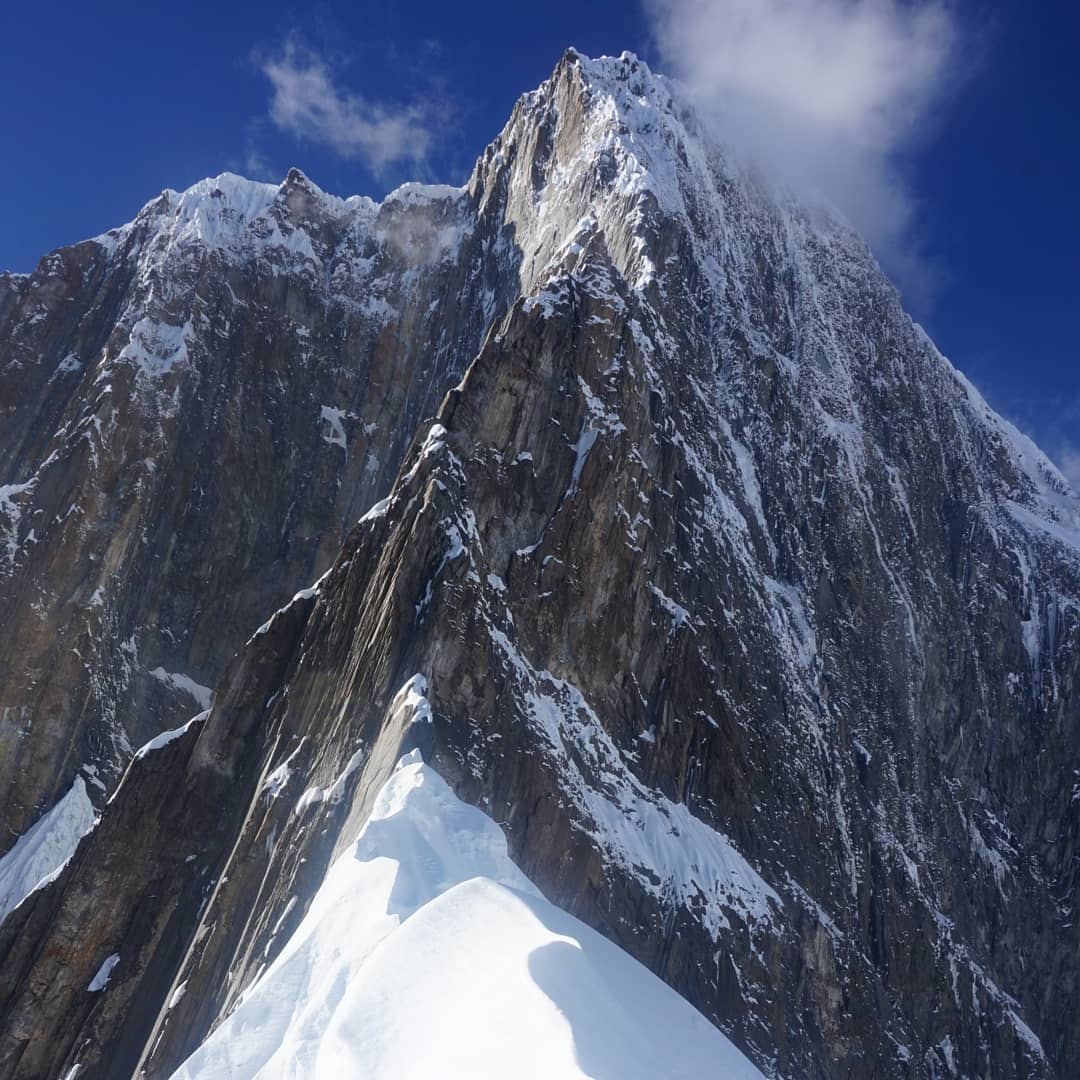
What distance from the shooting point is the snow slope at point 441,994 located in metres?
19.8

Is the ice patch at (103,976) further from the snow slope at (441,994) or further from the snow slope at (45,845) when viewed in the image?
the snow slope at (45,845)

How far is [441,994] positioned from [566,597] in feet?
85.8

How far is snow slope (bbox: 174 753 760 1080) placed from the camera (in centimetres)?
1977

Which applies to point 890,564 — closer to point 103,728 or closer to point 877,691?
point 877,691

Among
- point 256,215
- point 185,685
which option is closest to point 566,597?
point 185,685

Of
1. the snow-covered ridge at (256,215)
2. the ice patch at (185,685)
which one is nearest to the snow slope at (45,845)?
the ice patch at (185,685)

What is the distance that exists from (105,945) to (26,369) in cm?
5584

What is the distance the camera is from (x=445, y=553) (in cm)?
4122

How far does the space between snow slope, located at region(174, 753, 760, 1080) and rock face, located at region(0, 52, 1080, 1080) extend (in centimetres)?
473

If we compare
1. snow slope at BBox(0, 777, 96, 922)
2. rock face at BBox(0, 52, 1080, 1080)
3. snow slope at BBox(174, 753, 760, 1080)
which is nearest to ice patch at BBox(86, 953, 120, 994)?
rock face at BBox(0, 52, 1080, 1080)

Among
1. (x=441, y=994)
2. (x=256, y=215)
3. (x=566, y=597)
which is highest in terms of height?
(x=256, y=215)

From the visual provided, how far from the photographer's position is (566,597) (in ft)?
155

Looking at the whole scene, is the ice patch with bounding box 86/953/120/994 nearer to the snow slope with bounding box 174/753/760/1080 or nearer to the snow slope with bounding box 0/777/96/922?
the snow slope with bounding box 174/753/760/1080

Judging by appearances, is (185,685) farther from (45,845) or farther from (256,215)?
(256,215)
